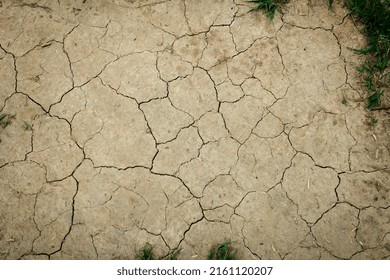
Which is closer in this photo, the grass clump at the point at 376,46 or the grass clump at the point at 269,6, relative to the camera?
the grass clump at the point at 376,46

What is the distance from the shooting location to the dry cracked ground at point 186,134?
237 centimetres

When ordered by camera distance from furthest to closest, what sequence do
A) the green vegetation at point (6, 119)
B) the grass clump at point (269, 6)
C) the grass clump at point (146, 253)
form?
1. the grass clump at point (269, 6)
2. the green vegetation at point (6, 119)
3. the grass clump at point (146, 253)

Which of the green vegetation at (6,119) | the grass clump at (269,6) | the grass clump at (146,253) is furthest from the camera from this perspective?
the grass clump at (269,6)

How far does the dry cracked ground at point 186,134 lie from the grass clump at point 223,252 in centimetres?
5

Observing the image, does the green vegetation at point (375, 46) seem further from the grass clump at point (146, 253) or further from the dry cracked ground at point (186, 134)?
the grass clump at point (146, 253)

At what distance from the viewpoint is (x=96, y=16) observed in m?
2.76

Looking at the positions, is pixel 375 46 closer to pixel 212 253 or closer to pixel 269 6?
pixel 269 6

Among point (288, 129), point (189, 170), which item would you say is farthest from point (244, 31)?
point (189, 170)

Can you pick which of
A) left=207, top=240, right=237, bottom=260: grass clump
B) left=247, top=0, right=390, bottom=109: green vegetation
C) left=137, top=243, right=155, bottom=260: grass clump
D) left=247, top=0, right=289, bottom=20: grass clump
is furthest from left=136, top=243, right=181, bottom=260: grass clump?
left=247, top=0, right=289, bottom=20: grass clump

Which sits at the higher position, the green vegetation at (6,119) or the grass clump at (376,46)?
the grass clump at (376,46)

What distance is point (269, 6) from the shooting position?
277cm

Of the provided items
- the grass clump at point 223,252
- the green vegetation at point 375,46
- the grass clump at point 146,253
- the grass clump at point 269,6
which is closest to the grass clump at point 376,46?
the green vegetation at point 375,46

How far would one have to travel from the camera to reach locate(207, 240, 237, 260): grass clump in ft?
7.67

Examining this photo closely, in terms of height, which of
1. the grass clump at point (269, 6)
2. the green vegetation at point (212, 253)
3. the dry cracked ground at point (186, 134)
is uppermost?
the grass clump at point (269, 6)
